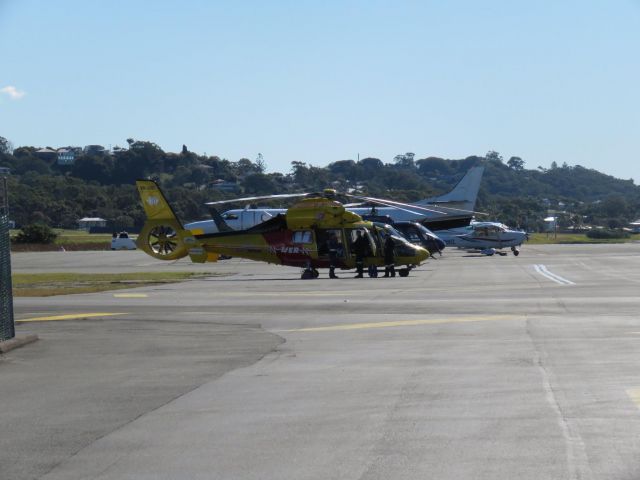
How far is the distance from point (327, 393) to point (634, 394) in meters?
2.96

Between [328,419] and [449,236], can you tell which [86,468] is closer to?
[328,419]

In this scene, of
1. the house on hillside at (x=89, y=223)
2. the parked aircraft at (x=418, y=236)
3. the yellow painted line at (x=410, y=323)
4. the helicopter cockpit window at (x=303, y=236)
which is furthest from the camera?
the house on hillside at (x=89, y=223)

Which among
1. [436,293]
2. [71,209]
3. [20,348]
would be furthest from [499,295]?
[71,209]

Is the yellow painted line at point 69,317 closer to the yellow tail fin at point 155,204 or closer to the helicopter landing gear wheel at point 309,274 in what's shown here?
the helicopter landing gear wheel at point 309,274

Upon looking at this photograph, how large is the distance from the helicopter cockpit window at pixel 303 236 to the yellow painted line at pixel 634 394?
82.6 ft

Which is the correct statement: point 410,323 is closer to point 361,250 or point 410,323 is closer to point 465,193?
point 361,250

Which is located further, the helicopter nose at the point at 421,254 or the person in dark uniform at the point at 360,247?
the helicopter nose at the point at 421,254

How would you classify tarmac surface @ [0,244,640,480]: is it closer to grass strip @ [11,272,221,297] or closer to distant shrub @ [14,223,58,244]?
grass strip @ [11,272,221,297]

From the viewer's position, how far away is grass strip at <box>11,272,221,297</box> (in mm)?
28125

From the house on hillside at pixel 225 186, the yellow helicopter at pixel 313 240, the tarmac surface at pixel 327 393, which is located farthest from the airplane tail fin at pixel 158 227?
the house on hillside at pixel 225 186

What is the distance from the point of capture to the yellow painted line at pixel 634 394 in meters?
9.26

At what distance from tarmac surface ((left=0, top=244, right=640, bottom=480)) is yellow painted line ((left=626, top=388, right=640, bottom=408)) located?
10 cm

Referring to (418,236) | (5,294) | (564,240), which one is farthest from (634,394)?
(564,240)

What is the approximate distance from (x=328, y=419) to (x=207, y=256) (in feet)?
93.4
